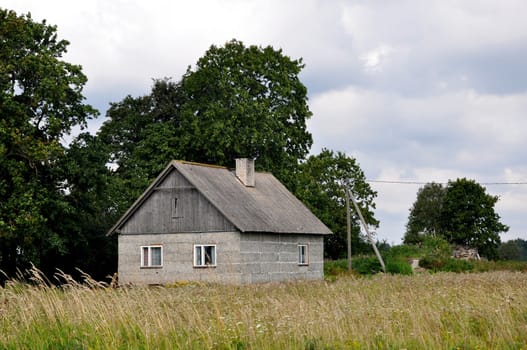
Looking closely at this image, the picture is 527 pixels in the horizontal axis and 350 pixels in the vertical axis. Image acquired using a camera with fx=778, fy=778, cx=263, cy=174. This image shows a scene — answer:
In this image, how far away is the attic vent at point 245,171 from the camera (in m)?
41.5

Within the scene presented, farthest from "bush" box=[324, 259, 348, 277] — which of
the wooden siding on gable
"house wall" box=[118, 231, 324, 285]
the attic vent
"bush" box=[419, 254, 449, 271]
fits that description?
the wooden siding on gable

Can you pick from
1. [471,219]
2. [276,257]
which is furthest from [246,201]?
[471,219]

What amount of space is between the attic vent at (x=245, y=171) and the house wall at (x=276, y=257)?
3.79 m

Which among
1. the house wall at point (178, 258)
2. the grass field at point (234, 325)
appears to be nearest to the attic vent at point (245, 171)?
the house wall at point (178, 258)

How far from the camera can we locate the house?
36312 millimetres

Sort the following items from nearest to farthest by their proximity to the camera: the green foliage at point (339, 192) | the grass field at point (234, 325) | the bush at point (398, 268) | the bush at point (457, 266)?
the grass field at point (234, 325) < the bush at point (398, 268) < the bush at point (457, 266) < the green foliage at point (339, 192)

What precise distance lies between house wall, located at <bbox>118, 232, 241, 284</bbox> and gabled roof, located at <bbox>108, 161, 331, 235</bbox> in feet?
3.62

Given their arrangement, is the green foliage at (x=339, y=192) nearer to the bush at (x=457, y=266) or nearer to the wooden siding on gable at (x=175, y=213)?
the bush at (x=457, y=266)

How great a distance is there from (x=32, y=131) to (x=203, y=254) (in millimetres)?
9635

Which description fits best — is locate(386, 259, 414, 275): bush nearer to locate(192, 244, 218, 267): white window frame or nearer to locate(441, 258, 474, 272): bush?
locate(441, 258, 474, 272): bush

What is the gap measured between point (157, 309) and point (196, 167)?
27.5m

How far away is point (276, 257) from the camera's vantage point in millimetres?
38906

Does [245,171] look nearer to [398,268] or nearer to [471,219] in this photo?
[398,268]

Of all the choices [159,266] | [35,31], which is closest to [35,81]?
[35,31]
